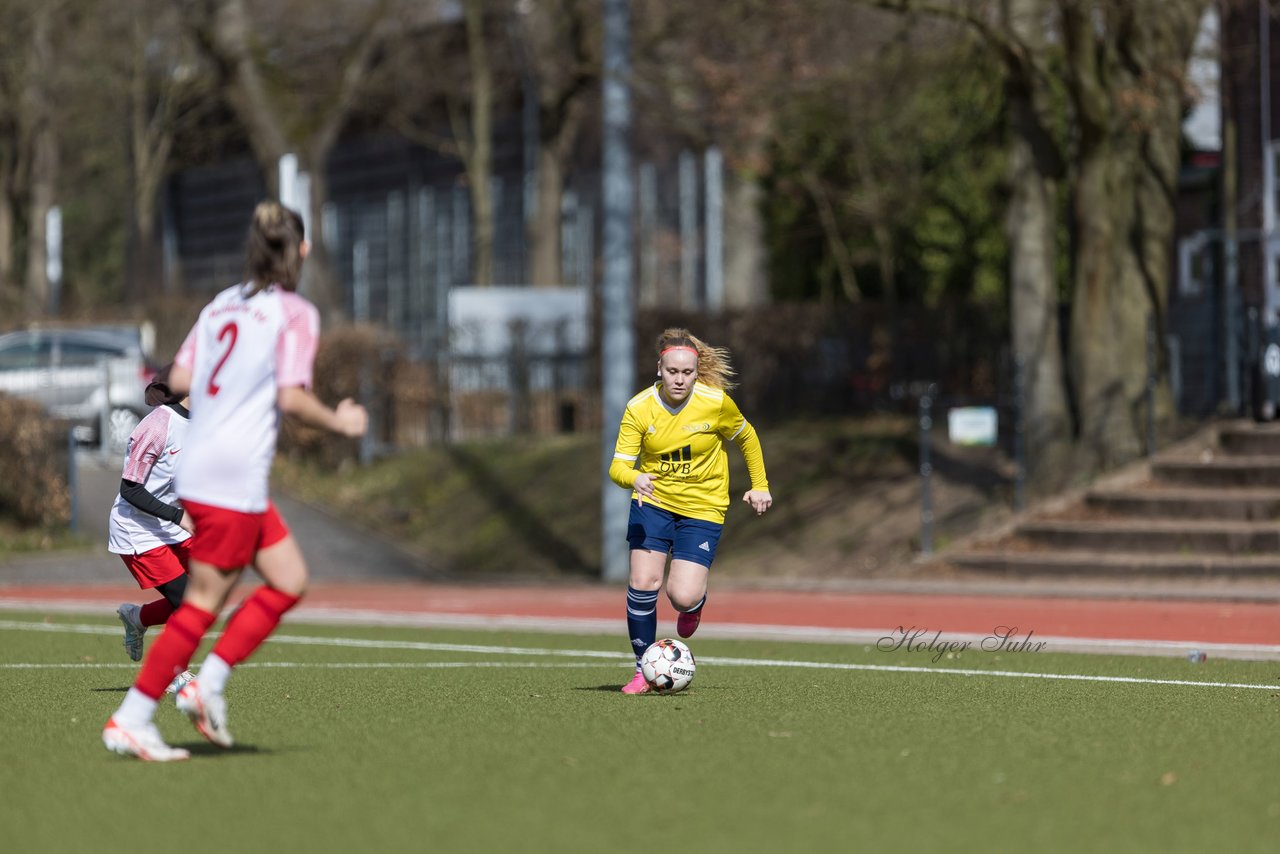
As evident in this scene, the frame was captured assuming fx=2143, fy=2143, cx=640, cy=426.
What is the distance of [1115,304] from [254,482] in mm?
16993

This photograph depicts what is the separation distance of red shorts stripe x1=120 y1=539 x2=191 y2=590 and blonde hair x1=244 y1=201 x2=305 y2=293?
3.58 m

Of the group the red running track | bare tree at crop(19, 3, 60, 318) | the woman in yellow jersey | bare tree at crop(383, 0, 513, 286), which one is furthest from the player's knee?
bare tree at crop(19, 3, 60, 318)

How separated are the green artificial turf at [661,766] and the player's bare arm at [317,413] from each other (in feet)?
4.02

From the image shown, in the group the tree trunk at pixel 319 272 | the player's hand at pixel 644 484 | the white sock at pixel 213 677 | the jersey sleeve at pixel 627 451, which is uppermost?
the tree trunk at pixel 319 272

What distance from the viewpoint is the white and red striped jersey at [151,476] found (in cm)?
1069

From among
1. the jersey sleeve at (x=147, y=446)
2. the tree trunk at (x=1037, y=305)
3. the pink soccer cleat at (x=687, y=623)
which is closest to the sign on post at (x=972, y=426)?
the tree trunk at (x=1037, y=305)

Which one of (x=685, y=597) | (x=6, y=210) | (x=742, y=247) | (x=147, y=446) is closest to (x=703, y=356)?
(x=685, y=597)

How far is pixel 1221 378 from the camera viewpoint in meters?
25.1

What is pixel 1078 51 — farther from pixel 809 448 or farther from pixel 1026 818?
pixel 1026 818

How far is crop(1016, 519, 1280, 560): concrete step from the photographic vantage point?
68.4 ft

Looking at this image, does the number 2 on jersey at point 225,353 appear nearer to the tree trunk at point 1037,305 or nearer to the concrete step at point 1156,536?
the concrete step at point 1156,536

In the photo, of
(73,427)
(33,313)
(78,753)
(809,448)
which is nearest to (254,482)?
(78,753)

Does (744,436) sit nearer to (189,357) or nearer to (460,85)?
(189,357)
